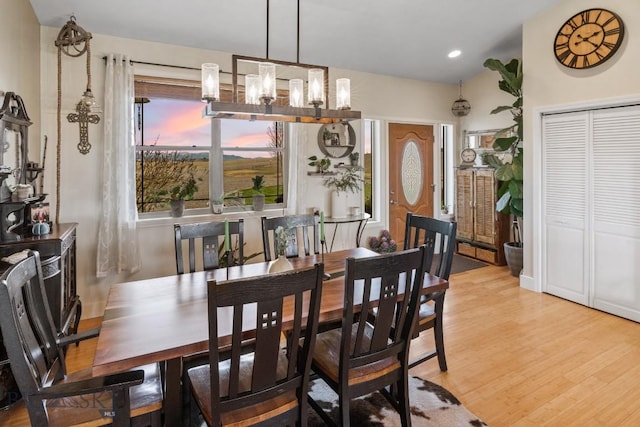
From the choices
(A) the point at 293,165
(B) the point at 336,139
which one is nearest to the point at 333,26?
(B) the point at 336,139

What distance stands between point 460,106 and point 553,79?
1944mm

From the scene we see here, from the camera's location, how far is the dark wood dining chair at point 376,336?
168 centimetres

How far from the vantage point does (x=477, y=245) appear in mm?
5746

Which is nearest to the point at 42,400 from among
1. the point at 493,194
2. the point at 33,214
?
the point at 33,214

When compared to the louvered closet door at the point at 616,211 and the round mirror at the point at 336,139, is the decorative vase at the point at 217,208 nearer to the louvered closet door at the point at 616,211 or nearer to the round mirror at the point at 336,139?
the round mirror at the point at 336,139

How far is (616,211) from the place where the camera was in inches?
144

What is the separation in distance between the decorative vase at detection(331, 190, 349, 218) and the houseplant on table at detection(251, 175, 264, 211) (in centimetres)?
97

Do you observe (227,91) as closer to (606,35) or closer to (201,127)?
(201,127)

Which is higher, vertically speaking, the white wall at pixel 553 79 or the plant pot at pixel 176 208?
the white wall at pixel 553 79

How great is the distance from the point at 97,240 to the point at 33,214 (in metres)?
0.93

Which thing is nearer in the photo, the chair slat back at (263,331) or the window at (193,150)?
the chair slat back at (263,331)

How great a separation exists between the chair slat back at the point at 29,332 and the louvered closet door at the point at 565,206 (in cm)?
453

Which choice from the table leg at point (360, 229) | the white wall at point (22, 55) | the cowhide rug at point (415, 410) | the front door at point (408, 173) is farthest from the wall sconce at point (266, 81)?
the front door at point (408, 173)

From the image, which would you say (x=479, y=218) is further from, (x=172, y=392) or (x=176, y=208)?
(x=172, y=392)
